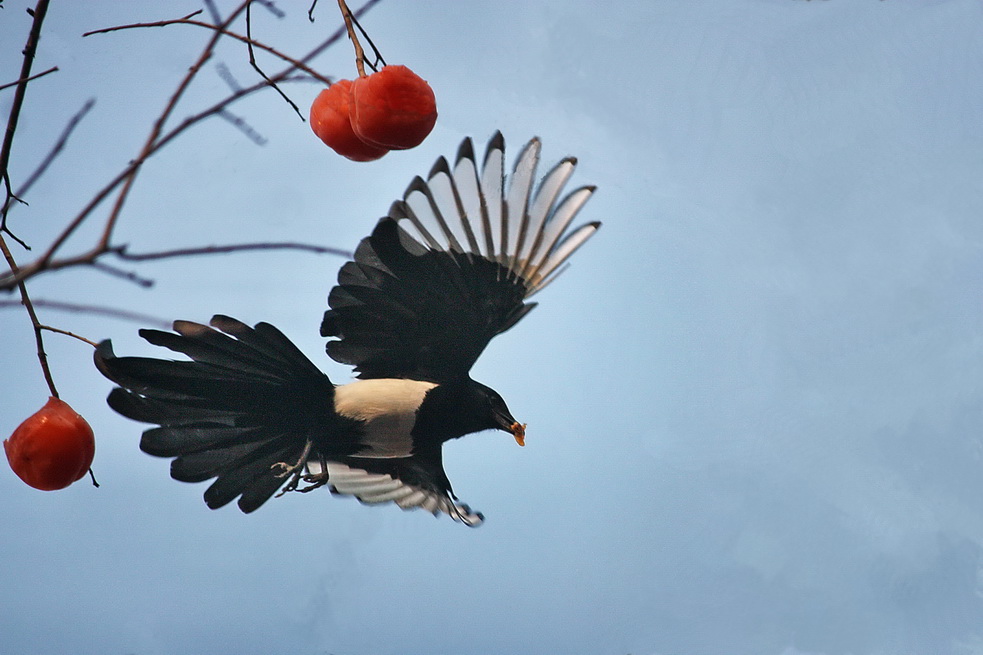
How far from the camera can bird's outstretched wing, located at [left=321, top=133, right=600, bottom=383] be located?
1.52 m

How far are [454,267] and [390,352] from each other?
17cm

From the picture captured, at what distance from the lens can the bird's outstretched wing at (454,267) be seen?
59.9 inches

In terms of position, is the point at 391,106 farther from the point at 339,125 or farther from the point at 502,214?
the point at 502,214

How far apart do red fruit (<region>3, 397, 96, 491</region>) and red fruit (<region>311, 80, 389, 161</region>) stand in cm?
38

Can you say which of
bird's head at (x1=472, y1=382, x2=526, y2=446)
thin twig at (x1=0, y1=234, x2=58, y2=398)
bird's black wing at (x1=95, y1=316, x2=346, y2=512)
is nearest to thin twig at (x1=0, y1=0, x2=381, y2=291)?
thin twig at (x1=0, y1=234, x2=58, y2=398)

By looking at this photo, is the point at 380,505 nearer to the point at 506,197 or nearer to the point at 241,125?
the point at 506,197

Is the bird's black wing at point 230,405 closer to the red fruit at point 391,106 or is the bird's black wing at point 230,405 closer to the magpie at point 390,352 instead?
the magpie at point 390,352

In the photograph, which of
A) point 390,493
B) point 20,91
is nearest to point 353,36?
point 20,91

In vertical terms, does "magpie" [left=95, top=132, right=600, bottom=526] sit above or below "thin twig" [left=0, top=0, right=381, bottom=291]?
above

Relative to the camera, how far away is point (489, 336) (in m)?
1.63

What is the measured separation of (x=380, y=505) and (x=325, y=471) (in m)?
0.26

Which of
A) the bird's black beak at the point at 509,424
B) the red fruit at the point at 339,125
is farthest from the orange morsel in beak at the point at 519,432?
the red fruit at the point at 339,125

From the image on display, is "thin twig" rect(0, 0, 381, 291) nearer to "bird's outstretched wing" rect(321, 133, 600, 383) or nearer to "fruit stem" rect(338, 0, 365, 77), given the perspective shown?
"fruit stem" rect(338, 0, 365, 77)

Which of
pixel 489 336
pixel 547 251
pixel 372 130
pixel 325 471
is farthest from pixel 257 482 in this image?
pixel 372 130
